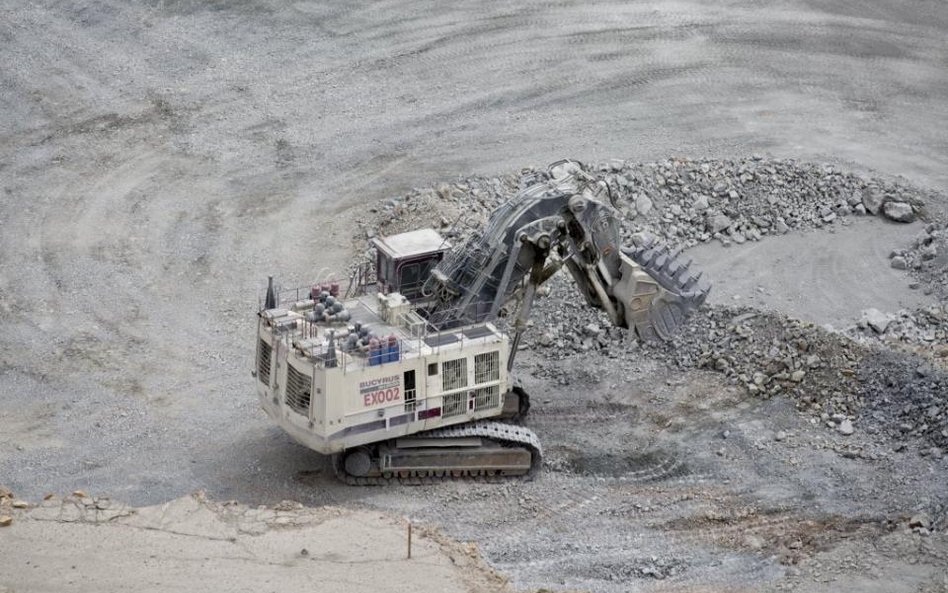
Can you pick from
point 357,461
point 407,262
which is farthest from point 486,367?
point 357,461

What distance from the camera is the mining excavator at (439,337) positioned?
22.3 meters

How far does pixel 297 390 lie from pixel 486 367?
2776 millimetres

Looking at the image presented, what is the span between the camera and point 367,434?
22.6 meters

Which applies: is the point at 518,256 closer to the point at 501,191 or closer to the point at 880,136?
the point at 501,191

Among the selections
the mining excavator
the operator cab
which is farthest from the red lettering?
the operator cab

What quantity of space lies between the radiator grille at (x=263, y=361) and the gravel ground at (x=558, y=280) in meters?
1.38

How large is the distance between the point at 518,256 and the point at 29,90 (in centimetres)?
1586

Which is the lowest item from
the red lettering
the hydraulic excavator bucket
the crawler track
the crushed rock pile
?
the crawler track

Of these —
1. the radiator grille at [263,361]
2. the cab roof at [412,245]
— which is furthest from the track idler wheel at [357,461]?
the cab roof at [412,245]

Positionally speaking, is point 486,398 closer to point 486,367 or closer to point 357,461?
point 486,367

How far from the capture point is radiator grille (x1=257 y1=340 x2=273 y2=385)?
75.7 feet

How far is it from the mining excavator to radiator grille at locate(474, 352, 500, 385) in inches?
0.8

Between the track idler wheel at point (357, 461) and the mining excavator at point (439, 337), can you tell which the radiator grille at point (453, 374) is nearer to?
the mining excavator at point (439, 337)

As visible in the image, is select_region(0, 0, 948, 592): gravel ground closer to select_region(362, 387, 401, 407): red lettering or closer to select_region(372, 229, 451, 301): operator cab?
select_region(362, 387, 401, 407): red lettering
